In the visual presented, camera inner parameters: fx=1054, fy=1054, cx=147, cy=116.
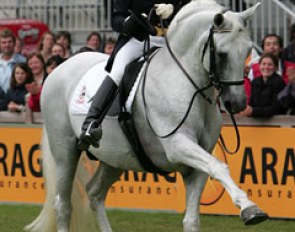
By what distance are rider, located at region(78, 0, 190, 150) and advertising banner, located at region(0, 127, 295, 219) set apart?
6.01 ft

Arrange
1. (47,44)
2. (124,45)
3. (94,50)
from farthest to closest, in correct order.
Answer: (47,44)
(94,50)
(124,45)

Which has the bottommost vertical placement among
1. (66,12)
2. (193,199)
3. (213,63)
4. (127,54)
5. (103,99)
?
(66,12)

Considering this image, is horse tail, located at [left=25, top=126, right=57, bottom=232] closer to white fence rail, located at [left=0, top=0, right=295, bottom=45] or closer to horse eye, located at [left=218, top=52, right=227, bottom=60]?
horse eye, located at [left=218, top=52, right=227, bottom=60]

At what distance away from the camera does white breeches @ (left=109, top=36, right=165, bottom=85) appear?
395 inches

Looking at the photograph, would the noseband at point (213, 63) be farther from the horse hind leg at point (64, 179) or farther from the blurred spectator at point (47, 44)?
the blurred spectator at point (47, 44)

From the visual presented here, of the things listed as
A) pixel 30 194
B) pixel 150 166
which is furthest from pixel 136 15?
pixel 30 194

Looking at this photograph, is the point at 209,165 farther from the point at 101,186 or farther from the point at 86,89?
the point at 101,186

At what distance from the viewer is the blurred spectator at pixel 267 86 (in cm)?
1352

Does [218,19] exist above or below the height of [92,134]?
above

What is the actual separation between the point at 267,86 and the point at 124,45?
155 inches

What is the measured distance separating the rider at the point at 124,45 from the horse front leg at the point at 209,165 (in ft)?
2.64

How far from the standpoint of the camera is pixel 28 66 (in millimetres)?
15609

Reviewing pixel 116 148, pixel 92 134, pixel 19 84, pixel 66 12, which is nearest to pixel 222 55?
pixel 92 134

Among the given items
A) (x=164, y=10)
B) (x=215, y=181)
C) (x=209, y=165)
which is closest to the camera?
(x=209, y=165)
